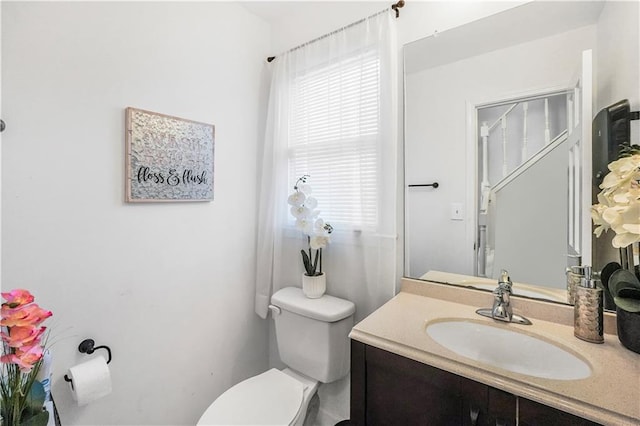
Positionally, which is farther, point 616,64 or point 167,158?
point 167,158

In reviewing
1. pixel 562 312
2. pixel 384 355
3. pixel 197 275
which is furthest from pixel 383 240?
pixel 197 275

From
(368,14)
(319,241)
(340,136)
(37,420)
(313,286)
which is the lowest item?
(37,420)

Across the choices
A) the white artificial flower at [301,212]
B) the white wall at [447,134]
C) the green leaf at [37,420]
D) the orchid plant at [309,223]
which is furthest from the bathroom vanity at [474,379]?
the green leaf at [37,420]

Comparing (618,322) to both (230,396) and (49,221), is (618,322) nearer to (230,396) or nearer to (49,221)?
(230,396)

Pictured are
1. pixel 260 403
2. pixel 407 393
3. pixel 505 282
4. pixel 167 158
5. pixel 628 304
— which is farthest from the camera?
pixel 167 158

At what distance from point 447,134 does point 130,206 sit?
4.80 ft

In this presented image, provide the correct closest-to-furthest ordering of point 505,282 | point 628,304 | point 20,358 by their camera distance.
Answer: point 20,358
point 628,304
point 505,282

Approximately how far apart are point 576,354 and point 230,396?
1308 millimetres

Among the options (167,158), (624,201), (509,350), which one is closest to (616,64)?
(624,201)

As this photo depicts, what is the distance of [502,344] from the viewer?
1010 mm

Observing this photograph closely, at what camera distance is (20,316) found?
687 mm

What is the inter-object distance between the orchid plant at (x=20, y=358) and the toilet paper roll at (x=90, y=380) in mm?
421

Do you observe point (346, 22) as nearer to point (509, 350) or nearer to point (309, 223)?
point (309, 223)

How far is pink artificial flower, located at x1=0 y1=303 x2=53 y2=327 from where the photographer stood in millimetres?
675
